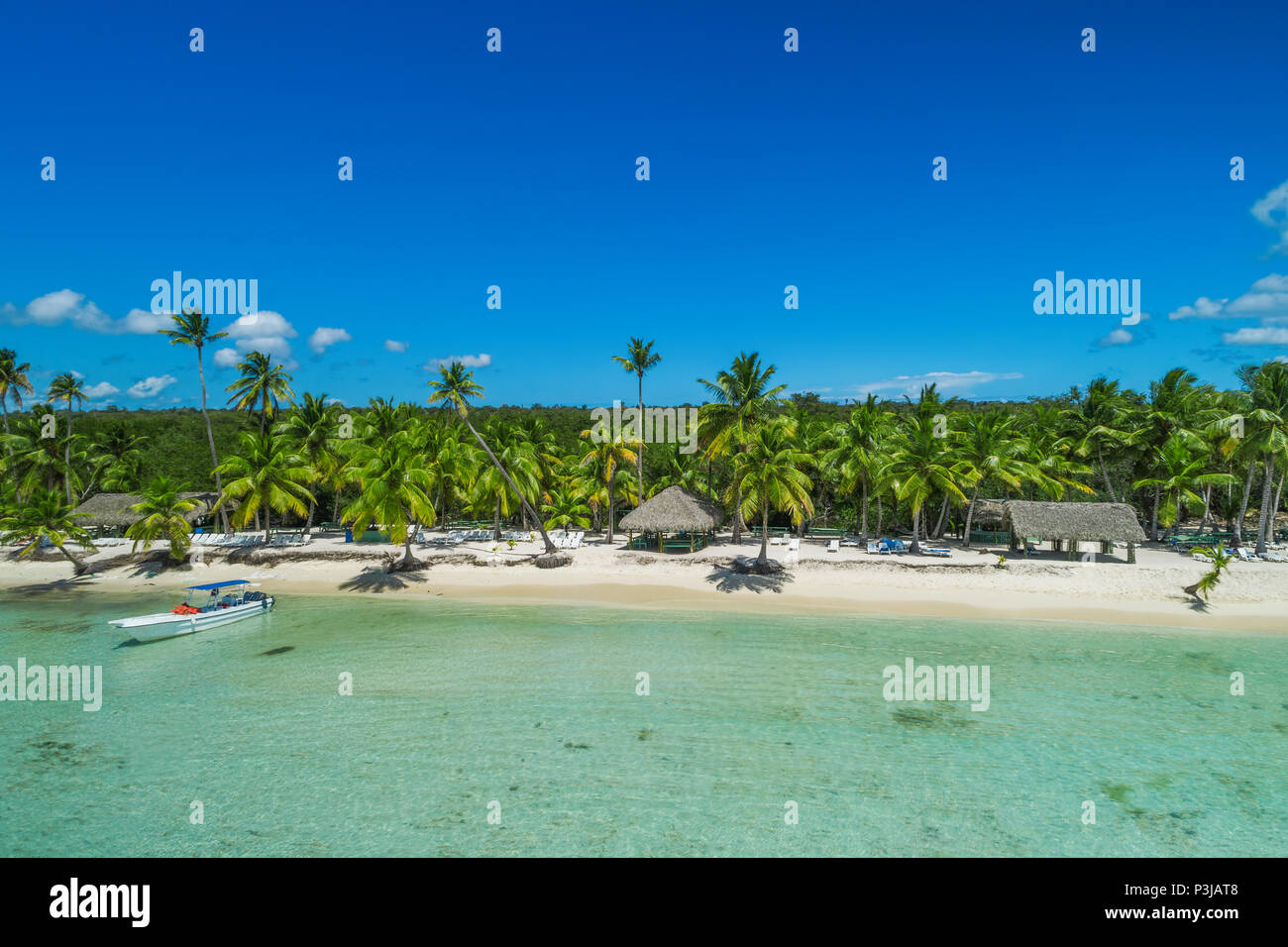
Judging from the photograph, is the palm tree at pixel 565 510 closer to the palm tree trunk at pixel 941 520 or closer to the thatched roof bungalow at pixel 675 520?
the thatched roof bungalow at pixel 675 520

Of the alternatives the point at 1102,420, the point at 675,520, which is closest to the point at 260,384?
the point at 675,520

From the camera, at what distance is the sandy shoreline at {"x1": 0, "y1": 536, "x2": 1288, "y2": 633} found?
21.5 meters

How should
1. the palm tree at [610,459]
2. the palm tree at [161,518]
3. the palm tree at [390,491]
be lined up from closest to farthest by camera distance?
the palm tree at [390,491] < the palm tree at [161,518] < the palm tree at [610,459]

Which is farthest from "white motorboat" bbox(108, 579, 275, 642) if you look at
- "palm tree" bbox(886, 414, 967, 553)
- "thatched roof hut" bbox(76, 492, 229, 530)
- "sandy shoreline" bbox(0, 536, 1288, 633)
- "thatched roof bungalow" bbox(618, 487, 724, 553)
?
"palm tree" bbox(886, 414, 967, 553)

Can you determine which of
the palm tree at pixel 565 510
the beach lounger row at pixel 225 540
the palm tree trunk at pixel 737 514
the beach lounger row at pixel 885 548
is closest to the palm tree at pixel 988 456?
the beach lounger row at pixel 885 548

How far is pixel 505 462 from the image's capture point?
1262 inches

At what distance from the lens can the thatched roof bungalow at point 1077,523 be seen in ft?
82.7

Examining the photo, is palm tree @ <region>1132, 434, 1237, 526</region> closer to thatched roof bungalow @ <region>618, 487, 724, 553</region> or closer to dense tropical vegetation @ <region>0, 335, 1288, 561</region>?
dense tropical vegetation @ <region>0, 335, 1288, 561</region>

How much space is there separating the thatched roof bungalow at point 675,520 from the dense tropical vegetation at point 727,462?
7.31 feet

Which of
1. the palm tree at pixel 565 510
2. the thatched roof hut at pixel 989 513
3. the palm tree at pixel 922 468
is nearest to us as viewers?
the palm tree at pixel 922 468

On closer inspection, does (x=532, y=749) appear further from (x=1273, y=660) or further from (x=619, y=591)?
(x=1273, y=660)

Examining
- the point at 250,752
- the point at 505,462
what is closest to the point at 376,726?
the point at 250,752

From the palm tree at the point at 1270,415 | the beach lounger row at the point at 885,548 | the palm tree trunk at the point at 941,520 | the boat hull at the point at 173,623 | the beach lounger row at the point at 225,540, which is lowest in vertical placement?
the boat hull at the point at 173,623

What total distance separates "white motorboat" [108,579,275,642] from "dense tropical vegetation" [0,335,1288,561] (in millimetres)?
4927
